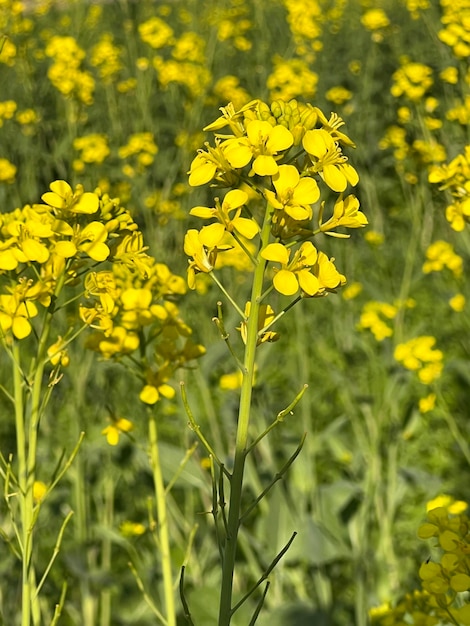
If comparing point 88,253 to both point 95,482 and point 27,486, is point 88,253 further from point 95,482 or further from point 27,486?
point 95,482

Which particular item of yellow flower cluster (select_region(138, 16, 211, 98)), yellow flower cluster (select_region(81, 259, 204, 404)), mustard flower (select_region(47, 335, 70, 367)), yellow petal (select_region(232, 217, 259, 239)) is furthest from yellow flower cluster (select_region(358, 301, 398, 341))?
yellow flower cluster (select_region(138, 16, 211, 98))

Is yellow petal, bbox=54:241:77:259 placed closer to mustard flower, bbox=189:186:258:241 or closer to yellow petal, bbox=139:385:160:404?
mustard flower, bbox=189:186:258:241

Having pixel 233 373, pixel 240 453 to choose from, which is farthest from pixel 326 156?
pixel 233 373

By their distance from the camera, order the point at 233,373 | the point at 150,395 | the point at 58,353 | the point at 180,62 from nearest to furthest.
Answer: the point at 58,353
the point at 150,395
the point at 233,373
the point at 180,62

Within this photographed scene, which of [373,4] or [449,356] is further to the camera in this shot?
[373,4]

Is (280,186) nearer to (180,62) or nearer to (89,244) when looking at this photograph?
(89,244)

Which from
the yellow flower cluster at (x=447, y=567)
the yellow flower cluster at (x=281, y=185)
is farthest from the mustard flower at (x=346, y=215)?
the yellow flower cluster at (x=447, y=567)

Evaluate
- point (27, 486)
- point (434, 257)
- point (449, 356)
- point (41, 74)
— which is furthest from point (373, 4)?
point (27, 486)
